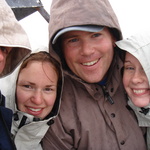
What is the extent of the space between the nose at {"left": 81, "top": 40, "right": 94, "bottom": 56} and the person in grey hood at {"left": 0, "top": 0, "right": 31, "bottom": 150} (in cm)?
39

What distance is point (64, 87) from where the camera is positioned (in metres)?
1.69

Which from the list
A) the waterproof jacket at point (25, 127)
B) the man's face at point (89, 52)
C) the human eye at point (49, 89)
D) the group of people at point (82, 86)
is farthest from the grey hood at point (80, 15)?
the waterproof jacket at point (25, 127)

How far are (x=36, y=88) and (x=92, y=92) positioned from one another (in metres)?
0.42

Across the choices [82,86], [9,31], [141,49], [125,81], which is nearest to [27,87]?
[82,86]

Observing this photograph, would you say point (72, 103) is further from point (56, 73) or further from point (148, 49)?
point (148, 49)

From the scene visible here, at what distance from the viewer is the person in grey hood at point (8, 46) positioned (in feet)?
3.40

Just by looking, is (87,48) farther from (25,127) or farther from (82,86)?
(25,127)

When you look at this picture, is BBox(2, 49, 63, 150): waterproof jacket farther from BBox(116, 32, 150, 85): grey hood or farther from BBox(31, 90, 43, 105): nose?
BBox(116, 32, 150, 85): grey hood

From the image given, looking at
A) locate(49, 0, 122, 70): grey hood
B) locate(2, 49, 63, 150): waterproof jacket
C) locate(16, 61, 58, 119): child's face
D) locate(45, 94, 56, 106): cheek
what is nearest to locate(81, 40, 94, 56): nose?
locate(49, 0, 122, 70): grey hood

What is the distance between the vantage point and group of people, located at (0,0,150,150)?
4.62 feet

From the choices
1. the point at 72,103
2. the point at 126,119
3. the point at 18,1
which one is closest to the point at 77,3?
the point at 72,103

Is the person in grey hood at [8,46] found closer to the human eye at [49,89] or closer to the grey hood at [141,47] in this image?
the human eye at [49,89]

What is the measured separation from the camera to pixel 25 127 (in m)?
1.47

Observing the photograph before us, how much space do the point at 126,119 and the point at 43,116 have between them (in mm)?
638
